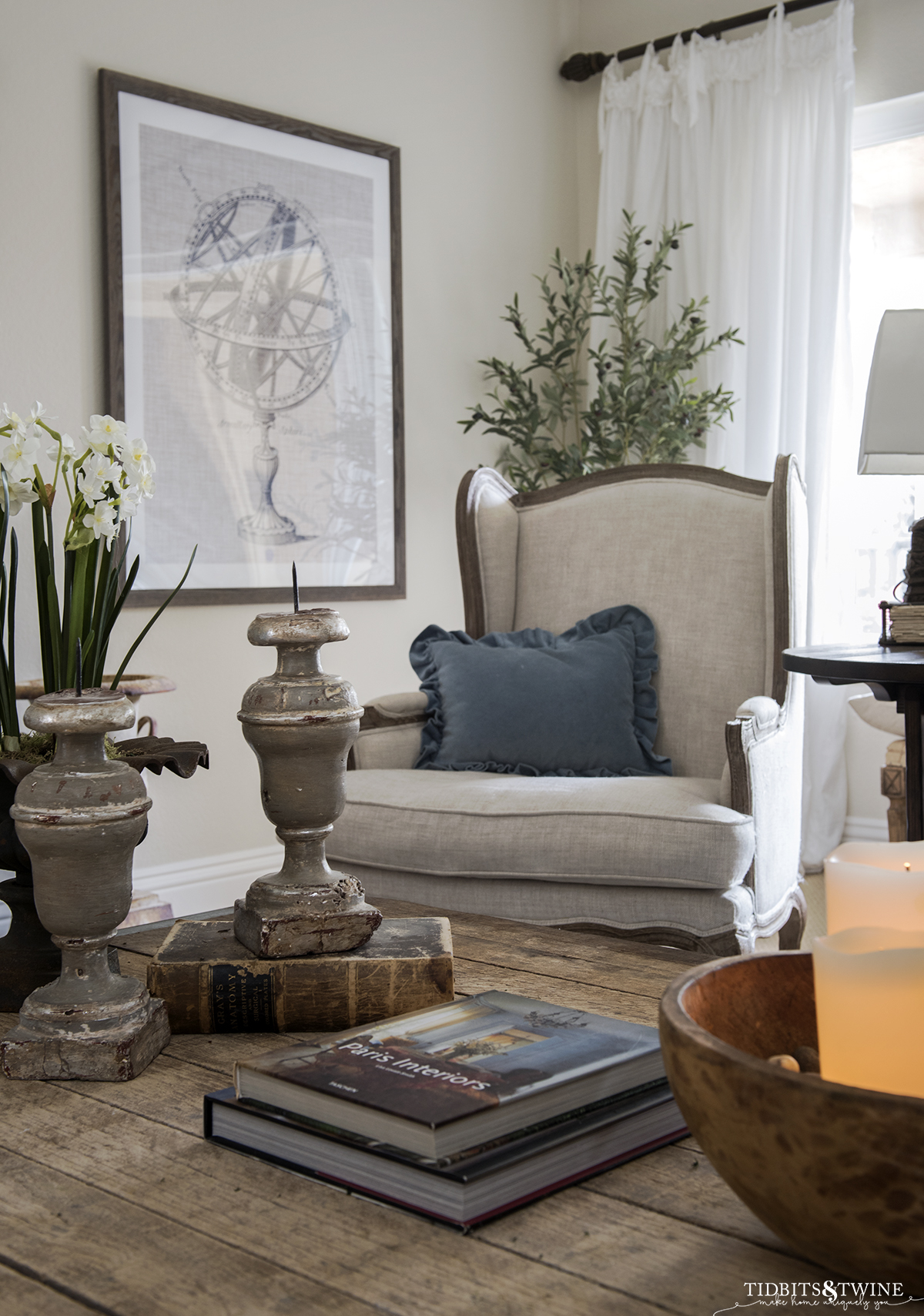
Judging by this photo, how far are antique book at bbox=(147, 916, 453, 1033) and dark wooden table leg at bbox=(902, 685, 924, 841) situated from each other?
5.09ft

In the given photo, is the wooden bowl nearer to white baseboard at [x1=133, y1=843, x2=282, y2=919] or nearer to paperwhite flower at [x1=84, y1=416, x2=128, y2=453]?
paperwhite flower at [x1=84, y1=416, x2=128, y2=453]

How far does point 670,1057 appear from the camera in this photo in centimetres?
56

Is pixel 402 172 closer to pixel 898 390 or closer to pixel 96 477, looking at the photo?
pixel 898 390

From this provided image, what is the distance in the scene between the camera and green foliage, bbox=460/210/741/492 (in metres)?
3.71

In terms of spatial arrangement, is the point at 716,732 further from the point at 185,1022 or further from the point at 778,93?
the point at 778,93

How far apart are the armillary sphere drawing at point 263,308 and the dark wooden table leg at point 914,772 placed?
1824 mm

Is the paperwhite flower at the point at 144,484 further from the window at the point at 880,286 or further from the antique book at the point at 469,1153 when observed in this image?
the window at the point at 880,286

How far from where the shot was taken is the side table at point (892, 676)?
206cm

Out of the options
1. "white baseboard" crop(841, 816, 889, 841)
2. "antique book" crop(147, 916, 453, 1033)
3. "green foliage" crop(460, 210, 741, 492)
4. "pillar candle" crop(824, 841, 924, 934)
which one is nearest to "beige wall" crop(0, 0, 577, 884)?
"green foliage" crop(460, 210, 741, 492)

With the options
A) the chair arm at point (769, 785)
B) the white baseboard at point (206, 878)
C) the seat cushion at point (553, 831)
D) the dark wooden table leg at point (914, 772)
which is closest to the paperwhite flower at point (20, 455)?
the seat cushion at point (553, 831)

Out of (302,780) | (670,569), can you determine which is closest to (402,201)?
(670,569)

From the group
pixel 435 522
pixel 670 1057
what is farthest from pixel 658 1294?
pixel 435 522

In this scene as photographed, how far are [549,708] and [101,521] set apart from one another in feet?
4.58

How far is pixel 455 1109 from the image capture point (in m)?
0.67
